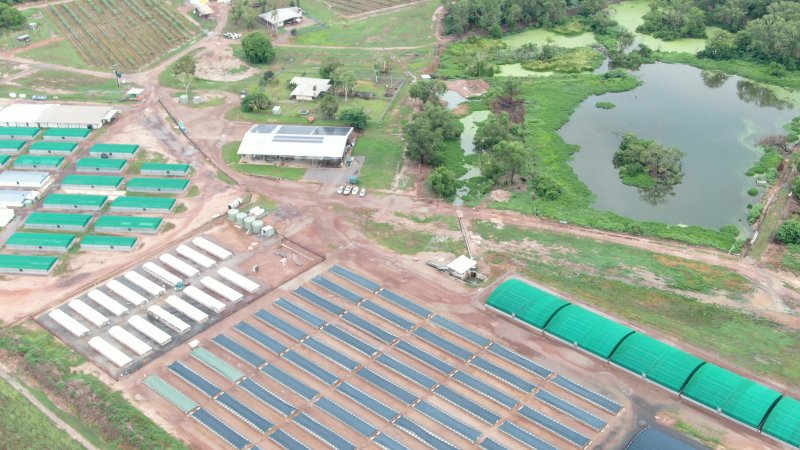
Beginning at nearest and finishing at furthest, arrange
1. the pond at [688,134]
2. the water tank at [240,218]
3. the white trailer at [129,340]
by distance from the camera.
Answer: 1. the white trailer at [129,340]
2. the water tank at [240,218]
3. the pond at [688,134]

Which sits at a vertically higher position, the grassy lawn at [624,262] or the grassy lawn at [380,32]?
the grassy lawn at [380,32]

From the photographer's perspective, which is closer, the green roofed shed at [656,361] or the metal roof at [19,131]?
the green roofed shed at [656,361]

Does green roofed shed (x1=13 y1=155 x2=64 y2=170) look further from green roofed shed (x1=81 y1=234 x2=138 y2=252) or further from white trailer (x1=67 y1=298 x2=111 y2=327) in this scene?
white trailer (x1=67 y1=298 x2=111 y2=327)

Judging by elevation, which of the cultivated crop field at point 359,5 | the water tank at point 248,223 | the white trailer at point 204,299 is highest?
the cultivated crop field at point 359,5

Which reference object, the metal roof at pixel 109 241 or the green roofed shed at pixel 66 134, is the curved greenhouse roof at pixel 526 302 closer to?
the metal roof at pixel 109 241

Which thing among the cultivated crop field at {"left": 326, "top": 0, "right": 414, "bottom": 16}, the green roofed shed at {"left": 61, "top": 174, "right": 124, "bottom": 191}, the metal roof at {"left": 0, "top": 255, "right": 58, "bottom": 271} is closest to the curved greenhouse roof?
the metal roof at {"left": 0, "top": 255, "right": 58, "bottom": 271}

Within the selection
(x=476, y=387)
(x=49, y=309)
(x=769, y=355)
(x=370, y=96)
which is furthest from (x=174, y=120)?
(x=769, y=355)

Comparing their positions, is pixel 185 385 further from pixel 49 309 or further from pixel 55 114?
pixel 55 114

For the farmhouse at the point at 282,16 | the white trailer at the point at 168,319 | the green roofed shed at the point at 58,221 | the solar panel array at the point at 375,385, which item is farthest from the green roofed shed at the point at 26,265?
the farmhouse at the point at 282,16
